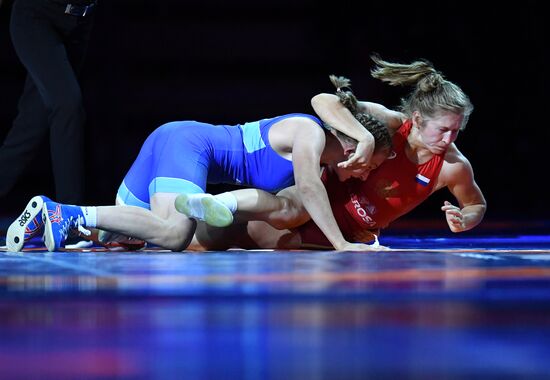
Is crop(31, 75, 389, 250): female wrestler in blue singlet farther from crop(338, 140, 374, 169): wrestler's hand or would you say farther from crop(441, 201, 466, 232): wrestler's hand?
crop(441, 201, 466, 232): wrestler's hand

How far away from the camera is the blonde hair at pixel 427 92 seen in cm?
296

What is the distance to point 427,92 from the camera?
3035 millimetres

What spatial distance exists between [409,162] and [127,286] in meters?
1.56

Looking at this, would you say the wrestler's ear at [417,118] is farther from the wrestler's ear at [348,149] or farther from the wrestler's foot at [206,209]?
the wrestler's foot at [206,209]

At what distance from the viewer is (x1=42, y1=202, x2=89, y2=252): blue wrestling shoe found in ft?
8.77

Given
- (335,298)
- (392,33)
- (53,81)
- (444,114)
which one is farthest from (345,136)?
(392,33)

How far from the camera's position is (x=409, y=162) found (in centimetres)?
312

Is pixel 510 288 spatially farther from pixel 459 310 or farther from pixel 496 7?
pixel 496 7

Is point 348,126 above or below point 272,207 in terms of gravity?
above

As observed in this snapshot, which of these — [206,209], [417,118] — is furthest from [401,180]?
[206,209]

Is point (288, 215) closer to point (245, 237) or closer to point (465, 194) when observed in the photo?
point (245, 237)

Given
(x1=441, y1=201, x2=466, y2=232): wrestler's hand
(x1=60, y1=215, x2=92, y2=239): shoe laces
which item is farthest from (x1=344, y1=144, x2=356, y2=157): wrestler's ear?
(x1=60, y1=215, x2=92, y2=239): shoe laces

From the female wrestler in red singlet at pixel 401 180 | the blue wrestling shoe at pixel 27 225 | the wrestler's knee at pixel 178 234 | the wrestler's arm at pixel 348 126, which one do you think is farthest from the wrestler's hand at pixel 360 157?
the blue wrestling shoe at pixel 27 225

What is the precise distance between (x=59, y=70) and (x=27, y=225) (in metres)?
0.83
